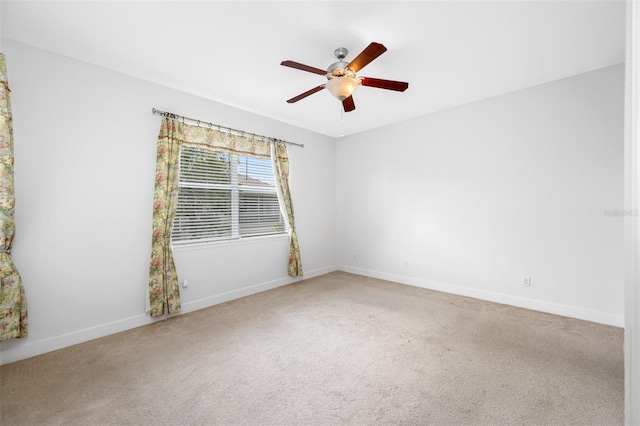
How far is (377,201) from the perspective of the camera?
468 centimetres

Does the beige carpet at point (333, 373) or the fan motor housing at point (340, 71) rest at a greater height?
the fan motor housing at point (340, 71)

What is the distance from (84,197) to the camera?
2.55 meters

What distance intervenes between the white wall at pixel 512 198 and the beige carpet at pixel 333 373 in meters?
0.51

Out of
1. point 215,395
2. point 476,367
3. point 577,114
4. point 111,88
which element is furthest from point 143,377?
point 577,114

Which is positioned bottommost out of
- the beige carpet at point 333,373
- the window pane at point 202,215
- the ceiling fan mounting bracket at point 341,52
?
the beige carpet at point 333,373

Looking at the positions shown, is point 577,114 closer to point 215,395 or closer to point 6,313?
point 215,395

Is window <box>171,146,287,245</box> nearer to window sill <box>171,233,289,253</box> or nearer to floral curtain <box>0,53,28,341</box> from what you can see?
window sill <box>171,233,289,253</box>

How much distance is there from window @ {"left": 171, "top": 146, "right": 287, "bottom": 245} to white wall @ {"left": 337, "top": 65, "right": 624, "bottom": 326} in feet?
5.90

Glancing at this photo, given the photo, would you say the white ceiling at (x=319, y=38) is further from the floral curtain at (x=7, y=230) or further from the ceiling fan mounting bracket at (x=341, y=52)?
the floral curtain at (x=7, y=230)

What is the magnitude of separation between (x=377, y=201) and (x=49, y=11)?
13.8 feet

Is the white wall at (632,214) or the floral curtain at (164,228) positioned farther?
the floral curtain at (164,228)

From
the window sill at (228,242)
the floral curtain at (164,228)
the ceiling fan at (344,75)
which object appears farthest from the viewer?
the window sill at (228,242)

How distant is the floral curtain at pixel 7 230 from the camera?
80.1 inches

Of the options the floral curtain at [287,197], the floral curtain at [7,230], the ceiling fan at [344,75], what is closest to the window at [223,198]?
the floral curtain at [287,197]
